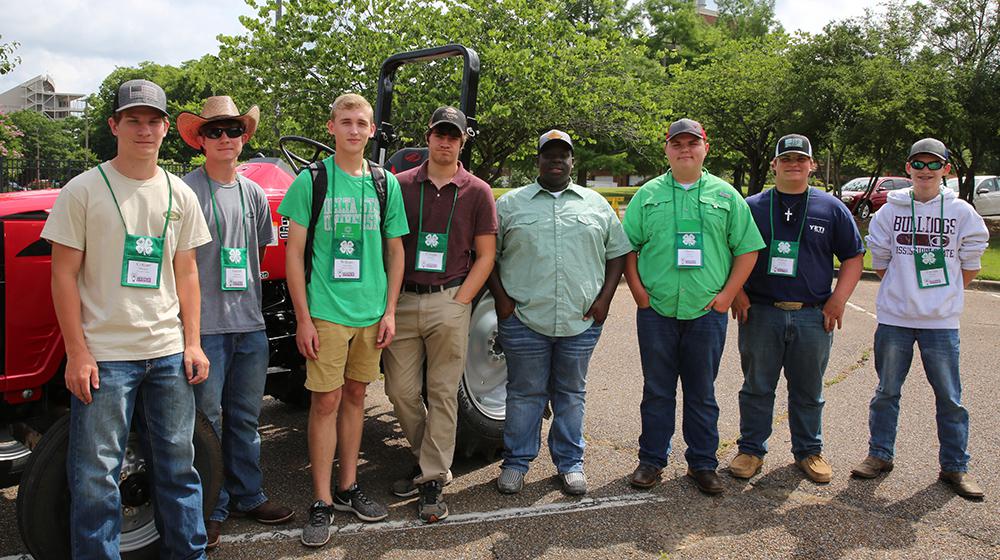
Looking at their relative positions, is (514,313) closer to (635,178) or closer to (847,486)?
(847,486)

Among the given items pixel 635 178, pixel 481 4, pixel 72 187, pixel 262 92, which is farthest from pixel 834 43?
pixel 635 178

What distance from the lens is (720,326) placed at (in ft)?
12.3

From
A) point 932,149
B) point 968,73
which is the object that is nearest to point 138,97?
point 932,149

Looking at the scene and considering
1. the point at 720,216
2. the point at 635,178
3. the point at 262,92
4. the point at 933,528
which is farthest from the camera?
the point at 635,178

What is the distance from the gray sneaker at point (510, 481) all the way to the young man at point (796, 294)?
3.59 ft

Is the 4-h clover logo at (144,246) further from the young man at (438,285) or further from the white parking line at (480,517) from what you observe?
the white parking line at (480,517)

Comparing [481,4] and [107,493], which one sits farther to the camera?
[481,4]

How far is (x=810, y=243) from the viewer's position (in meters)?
3.82

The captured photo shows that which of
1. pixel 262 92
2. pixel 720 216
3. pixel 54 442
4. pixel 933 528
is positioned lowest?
pixel 933 528

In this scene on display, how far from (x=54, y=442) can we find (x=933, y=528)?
11.4 feet

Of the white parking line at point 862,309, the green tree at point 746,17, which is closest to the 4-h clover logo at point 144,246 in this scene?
the white parking line at point 862,309

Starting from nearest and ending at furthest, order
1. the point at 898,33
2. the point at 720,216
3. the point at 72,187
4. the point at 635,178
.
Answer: the point at 72,187, the point at 720,216, the point at 898,33, the point at 635,178

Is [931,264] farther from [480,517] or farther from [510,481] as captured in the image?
[480,517]

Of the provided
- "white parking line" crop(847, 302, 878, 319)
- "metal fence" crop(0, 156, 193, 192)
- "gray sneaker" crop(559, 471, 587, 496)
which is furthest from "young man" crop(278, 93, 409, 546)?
"metal fence" crop(0, 156, 193, 192)
